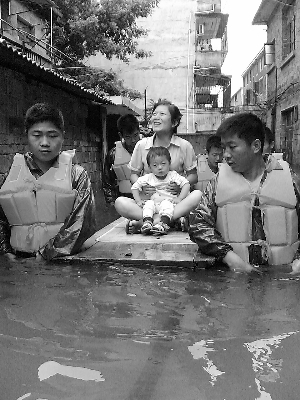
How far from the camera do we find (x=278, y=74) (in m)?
15.9

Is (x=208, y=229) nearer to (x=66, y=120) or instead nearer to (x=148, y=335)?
(x=148, y=335)

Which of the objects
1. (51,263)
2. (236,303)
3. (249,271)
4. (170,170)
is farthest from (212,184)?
(170,170)

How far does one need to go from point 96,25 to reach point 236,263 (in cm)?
1523

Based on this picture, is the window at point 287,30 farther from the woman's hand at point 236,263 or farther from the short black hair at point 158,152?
the woman's hand at point 236,263

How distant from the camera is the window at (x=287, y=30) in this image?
14.6 metres

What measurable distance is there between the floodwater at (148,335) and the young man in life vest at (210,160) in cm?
406

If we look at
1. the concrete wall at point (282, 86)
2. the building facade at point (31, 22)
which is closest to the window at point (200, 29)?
the concrete wall at point (282, 86)

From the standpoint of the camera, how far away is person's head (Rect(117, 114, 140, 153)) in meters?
7.97

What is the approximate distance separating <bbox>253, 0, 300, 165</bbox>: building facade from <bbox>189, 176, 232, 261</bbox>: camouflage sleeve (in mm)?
9814

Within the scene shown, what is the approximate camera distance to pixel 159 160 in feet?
17.7

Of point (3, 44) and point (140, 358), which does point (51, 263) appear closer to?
point (140, 358)

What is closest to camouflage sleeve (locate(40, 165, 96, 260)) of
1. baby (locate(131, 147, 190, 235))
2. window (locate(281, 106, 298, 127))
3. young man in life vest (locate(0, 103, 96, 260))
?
young man in life vest (locate(0, 103, 96, 260))

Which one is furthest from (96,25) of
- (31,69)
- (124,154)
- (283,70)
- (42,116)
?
(42,116)

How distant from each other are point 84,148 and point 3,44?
6750mm
